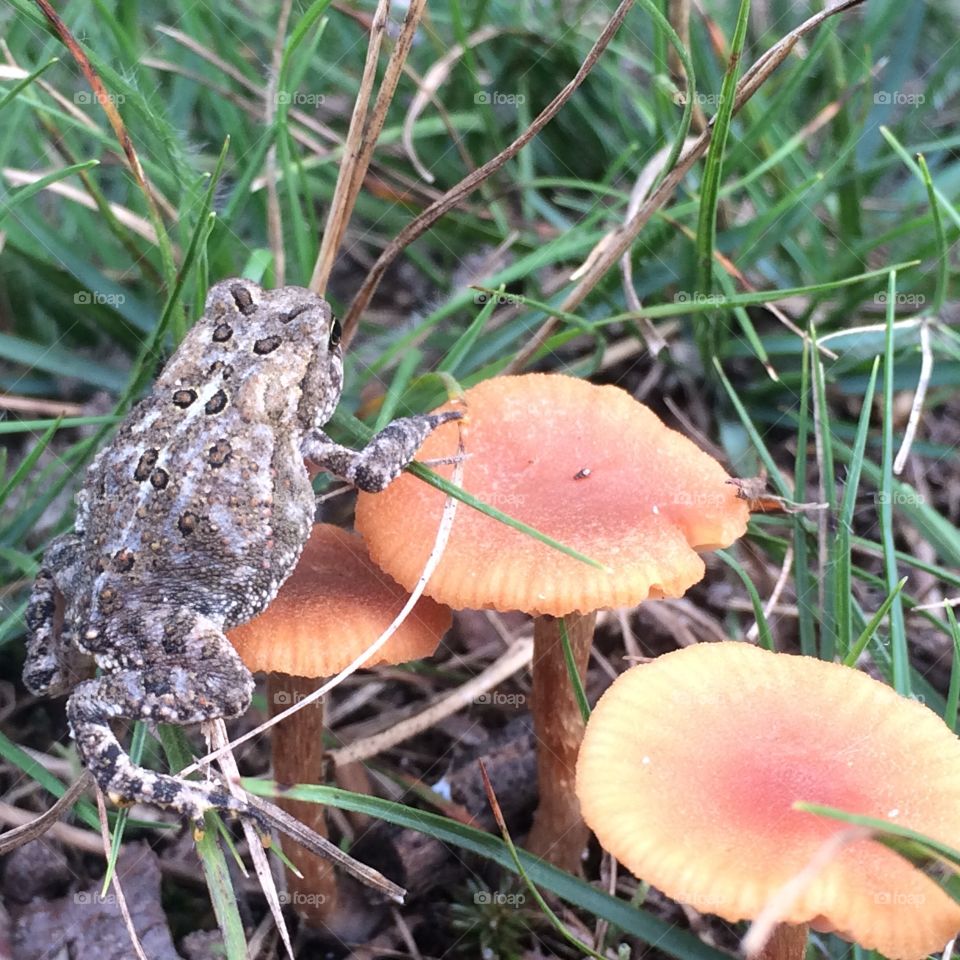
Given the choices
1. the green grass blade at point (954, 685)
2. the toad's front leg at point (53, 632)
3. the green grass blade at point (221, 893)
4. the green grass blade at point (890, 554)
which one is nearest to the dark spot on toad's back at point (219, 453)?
the toad's front leg at point (53, 632)

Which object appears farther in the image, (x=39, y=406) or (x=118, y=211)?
(x=39, y=406)

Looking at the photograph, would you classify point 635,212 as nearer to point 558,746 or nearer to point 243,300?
point 243,300

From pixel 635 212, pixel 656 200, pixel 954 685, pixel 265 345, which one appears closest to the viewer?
pixel 954 685

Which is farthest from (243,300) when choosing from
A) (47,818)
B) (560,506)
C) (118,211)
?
(47,818)

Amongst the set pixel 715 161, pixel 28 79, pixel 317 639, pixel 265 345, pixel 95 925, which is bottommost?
pixel 95 925

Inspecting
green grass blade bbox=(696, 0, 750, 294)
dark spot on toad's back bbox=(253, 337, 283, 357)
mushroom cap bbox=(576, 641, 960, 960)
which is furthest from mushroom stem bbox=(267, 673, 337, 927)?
green grass blade bbox=(696, 0, 750, 294)

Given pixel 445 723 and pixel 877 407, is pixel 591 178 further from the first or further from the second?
pixel 445 723

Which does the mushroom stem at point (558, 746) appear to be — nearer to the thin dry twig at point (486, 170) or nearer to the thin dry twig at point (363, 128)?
the thin dry twig at point (486, 170)
